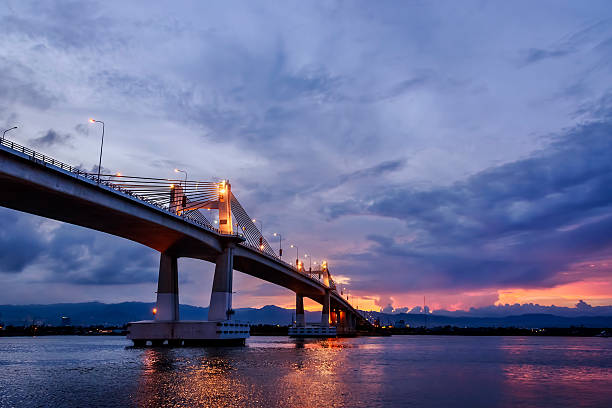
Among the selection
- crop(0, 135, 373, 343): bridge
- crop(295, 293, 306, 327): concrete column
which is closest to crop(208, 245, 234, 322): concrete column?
crop(0, 135, 373, 343): bridge

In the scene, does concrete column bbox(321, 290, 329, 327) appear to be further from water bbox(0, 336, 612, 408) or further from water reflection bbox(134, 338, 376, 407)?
water bbox(0, 336, 612, 408)

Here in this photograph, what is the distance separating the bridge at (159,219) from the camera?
42.1m

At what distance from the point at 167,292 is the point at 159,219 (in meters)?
15.9

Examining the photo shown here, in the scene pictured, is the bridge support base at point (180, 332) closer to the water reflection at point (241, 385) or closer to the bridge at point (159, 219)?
the bridge at point (159, 219)

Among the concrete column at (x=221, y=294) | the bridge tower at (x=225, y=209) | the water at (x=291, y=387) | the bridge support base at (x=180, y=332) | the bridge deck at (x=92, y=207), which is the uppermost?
the bridge tower at (x=225, y=209)

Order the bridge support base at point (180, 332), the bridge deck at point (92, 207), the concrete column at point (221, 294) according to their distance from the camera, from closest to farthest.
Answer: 1. the bridge deck at point (92, 207)
2. the bridge support base at point (180, 332)
3. the concrete column at point (221, 294)

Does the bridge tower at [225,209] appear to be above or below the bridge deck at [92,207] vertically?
above

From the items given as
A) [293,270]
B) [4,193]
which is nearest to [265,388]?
[4,193]

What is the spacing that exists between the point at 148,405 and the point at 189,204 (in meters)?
50.2

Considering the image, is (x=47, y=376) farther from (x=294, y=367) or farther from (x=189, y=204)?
(x=189, y=204)

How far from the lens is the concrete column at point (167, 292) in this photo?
6956 cm

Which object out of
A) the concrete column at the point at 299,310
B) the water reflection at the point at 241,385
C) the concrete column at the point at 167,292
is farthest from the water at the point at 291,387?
the concrete column at the point at 299,310

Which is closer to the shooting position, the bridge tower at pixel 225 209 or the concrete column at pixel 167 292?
the concrete column at pixel 167 292

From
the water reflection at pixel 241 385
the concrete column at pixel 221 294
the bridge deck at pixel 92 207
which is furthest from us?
the concrete column at pixel 221 294
